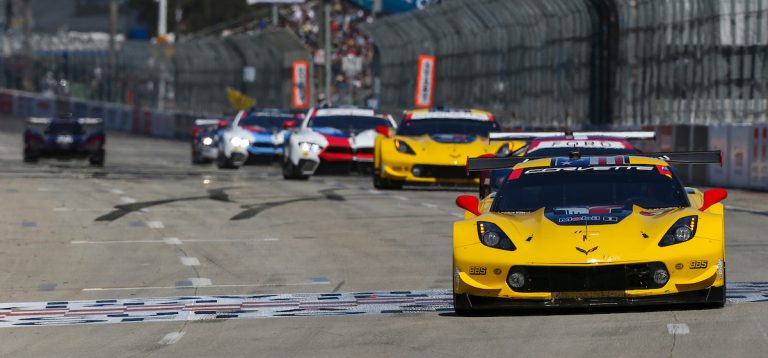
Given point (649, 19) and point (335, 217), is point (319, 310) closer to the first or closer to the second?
point (335, 217)

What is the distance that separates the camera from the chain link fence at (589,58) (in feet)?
94.4

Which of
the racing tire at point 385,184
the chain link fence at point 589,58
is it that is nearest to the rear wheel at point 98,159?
the chain link fence at point 589,58

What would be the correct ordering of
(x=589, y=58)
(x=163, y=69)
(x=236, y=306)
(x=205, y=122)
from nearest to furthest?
1. (x=236, y=306)
2. (x=589, y=58)
3. (x=205, y=122)
4. (x=163, y=69)

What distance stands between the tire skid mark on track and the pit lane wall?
43.3 m

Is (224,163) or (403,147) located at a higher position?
(403,147)

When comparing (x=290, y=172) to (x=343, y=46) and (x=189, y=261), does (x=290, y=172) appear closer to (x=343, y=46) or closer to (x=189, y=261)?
(x=189, y=261)

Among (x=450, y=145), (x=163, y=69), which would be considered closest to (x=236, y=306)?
(x=450, y=145)

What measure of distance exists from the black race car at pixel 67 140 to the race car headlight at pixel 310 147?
11.2m

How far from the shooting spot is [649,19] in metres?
32.5

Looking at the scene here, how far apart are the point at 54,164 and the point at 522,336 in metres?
31.5

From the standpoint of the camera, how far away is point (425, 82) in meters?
44.3

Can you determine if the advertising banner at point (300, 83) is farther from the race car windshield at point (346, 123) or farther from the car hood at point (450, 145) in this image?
the car hood at point (450, 145)

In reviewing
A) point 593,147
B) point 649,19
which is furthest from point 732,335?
point 649,19

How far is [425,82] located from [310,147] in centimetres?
1612
